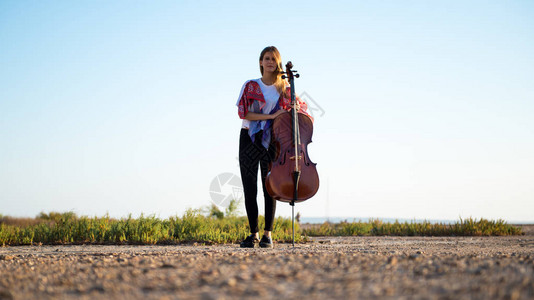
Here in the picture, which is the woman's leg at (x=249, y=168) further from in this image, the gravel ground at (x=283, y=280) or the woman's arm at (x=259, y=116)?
the gravel ground at (x=283, y=280)

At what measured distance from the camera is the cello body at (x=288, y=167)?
477 centimetres

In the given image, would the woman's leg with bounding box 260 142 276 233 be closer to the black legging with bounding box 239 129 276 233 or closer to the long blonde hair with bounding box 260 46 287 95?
the black legging with bounding box 239 129 276 233

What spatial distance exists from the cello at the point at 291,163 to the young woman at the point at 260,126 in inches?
7.5

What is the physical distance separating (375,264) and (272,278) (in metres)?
0.76

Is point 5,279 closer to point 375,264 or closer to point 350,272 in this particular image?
point 350,272

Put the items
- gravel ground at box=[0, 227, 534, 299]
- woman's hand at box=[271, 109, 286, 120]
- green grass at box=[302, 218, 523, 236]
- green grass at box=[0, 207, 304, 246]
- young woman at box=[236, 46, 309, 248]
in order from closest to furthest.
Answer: gravel ground at box=[0, 227, 534, 299]
woman's hand at box=[271, 109, 286, 120]
young woman at box=[236, 46, 309, 248]
green grass at box=[0, 207, 304, 246]
green grass at box=[302, 218, 523, 236]

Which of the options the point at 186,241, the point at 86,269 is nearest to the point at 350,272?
the point at 86,269

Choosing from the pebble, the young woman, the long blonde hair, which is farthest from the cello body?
the pebble

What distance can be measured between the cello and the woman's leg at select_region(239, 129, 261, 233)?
345 millimetres

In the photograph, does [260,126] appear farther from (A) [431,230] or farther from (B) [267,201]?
(A) [431,230]

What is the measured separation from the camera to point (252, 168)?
521 cm

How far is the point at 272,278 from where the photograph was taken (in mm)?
2301

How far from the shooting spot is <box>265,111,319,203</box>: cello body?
477 cm

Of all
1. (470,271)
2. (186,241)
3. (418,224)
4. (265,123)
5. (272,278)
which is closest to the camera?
(272,278)
